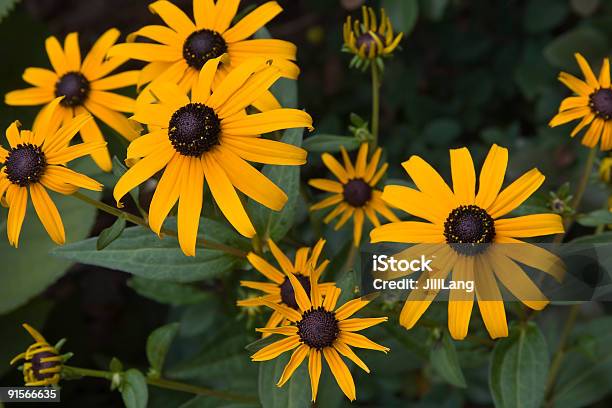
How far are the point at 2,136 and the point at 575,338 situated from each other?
6.05 feet

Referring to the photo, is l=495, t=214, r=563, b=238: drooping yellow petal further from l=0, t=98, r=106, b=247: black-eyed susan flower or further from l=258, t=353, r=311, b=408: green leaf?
l=0, t=98, r=106, b=247: black-eyed susan flower

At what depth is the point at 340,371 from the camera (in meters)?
1.17

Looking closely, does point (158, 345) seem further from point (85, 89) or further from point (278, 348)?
point (85, 89)

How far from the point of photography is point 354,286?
126 cm

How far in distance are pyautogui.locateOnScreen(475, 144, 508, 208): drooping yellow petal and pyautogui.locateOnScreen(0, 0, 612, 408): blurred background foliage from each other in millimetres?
244

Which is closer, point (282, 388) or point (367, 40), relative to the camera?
point (282, 388)

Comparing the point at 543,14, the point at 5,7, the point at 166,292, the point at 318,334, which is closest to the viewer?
the point at 318,334

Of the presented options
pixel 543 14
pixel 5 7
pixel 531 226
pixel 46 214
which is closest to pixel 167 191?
pixel 46 214

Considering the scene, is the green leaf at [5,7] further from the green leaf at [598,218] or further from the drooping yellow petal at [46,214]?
the green leaf at [598,218]

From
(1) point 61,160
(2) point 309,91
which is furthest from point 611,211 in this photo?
(2) point 309,91

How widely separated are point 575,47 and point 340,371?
58.7 inches

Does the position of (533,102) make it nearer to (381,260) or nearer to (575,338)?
(575,338)

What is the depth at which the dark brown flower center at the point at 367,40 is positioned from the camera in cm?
144

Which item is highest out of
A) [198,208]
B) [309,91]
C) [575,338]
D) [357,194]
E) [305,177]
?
[309,91]
